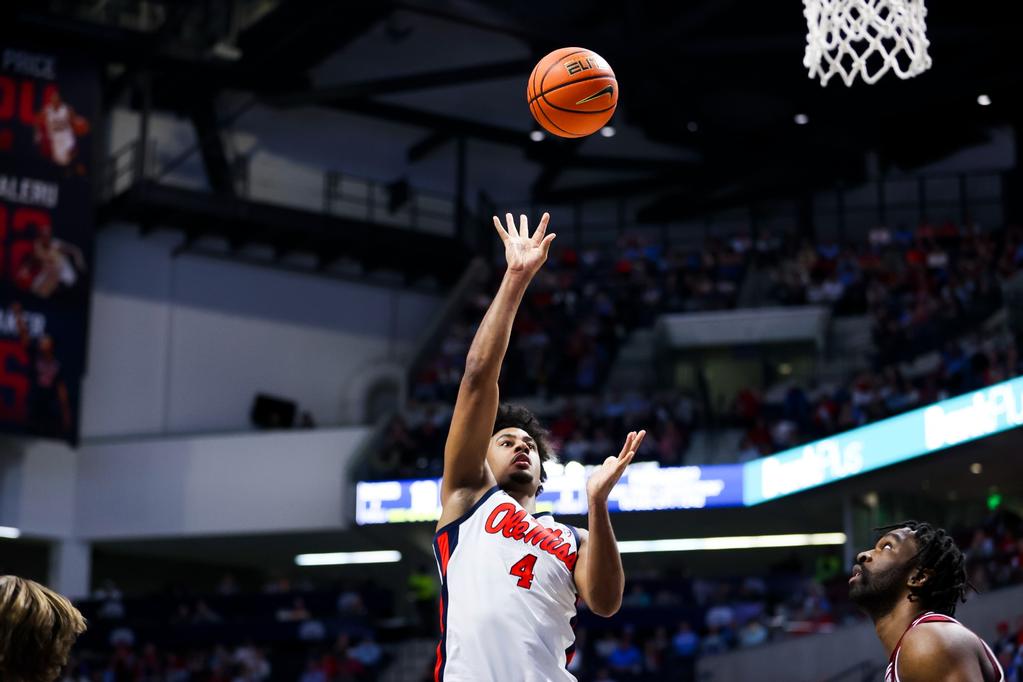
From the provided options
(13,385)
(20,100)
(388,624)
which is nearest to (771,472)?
(388,624)

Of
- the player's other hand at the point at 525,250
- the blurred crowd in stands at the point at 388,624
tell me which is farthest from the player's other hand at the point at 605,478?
the blurred crowd in stands at the point at 388,624

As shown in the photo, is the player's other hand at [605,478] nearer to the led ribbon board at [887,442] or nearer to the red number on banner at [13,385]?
Answer: the led ribbon board at [887,442]

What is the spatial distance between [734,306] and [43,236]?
1184 cm

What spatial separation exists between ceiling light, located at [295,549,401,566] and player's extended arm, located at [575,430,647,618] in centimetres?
2329

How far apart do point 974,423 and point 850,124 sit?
33.6 ft

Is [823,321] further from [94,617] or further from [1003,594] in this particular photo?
[94,617]

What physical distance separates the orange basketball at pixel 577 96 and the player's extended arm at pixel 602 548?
9.60 feet

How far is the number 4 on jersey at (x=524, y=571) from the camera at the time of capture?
4695 millimetres

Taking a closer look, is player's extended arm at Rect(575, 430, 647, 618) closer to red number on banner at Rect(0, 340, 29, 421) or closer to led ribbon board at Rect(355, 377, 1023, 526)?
led ribbon board at Rect(355, 377, 1023, 526)

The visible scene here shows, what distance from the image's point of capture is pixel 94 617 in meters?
24.4

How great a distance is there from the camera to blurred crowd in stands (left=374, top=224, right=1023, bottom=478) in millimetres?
21984

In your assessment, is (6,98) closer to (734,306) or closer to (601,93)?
(734,306)

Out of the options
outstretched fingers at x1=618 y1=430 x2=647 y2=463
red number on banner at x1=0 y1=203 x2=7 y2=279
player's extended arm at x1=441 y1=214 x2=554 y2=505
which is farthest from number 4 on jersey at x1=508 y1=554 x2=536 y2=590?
red number on banner at x1=0 y1=203 x2=7 y2=279

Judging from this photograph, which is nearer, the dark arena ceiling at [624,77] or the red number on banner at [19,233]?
the red number on banner at [19,233]
